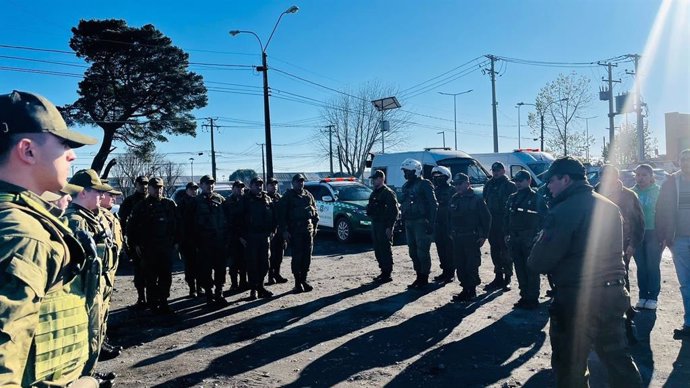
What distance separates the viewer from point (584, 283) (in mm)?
3406

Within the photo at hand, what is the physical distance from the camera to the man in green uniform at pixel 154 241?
7.06 meters

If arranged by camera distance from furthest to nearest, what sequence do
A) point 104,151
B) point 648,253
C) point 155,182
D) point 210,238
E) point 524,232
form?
1. point 104,151
2. point 210,238
3. point 155,182
4. point 524,232
5. point 648,253

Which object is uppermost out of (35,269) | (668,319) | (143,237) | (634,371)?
(35,269)

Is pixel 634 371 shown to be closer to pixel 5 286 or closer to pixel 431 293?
pixel 5 286

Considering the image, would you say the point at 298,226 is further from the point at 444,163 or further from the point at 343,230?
the point at 444,163

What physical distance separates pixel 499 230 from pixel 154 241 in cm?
560

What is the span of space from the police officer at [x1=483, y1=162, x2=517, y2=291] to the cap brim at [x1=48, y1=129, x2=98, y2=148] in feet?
24.1

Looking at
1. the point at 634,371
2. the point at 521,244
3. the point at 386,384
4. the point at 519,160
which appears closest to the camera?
the point at 634,371

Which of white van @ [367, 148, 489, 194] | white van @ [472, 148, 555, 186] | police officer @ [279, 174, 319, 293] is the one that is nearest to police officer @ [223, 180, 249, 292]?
police officer @ [279, 174, 319, 293]

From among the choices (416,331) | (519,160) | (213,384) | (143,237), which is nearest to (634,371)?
(416,331)

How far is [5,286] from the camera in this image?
1.33 m

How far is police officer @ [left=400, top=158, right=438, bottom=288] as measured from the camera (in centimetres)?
861

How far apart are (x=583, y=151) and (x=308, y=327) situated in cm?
3687

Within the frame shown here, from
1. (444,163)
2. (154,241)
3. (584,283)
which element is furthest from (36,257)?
(444,163)
